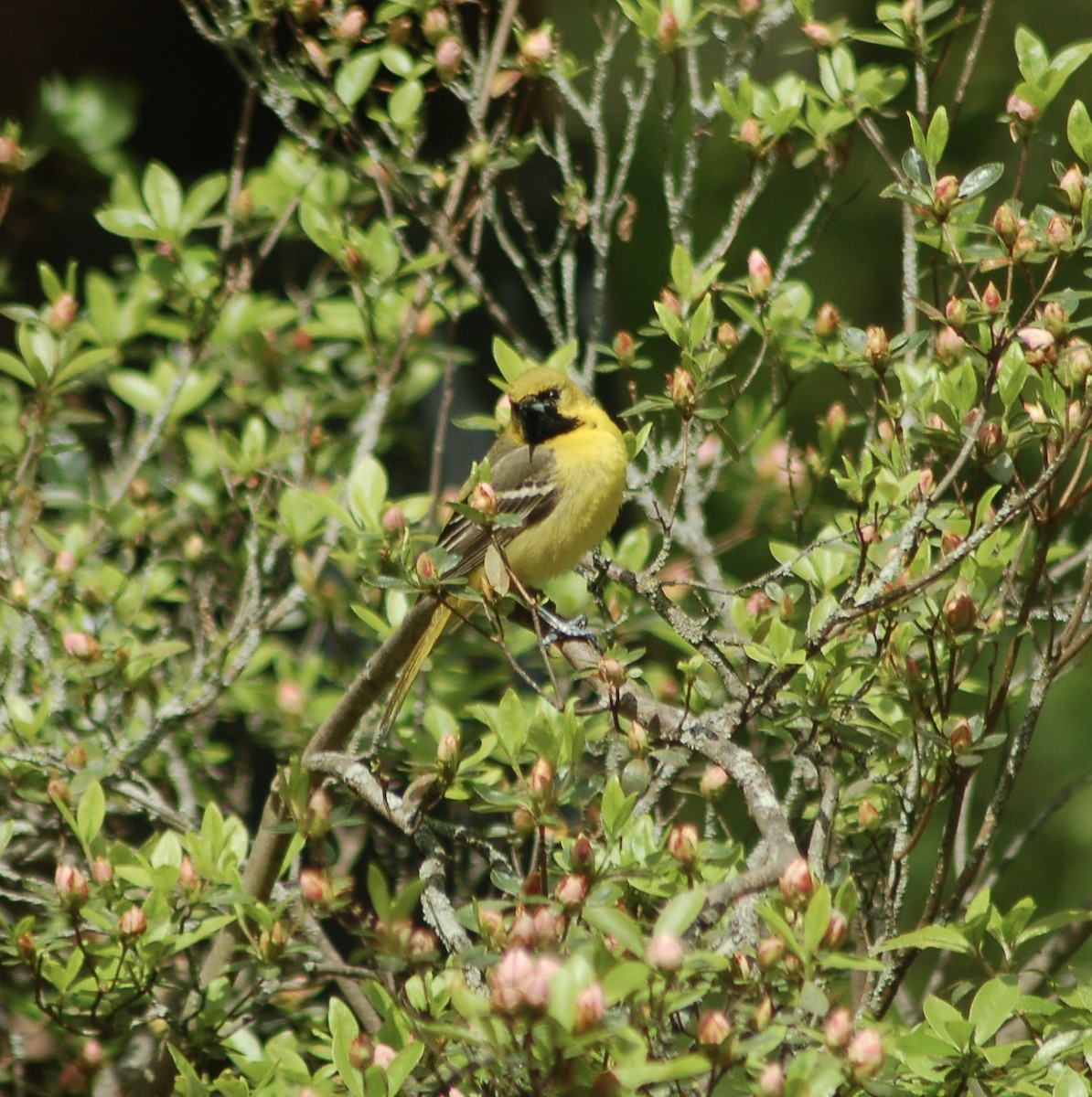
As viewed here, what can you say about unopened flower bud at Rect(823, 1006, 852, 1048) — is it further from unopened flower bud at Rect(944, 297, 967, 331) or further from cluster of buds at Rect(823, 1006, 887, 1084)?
unopened flower bud at Rect(944, 297, 967, 331)

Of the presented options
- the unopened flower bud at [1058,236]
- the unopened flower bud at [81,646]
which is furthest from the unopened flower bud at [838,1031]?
the unopened flower bud at [81,646]

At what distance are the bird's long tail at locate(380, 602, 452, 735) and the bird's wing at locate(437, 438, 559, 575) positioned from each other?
0.34 meters

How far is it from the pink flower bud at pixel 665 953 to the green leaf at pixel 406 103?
2194mm

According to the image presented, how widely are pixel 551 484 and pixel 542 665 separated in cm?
78

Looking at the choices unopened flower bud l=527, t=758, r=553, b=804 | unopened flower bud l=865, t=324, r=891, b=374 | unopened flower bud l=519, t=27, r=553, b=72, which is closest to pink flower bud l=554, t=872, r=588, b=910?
unopened flower bud l=527, t=758, r=553, b=804

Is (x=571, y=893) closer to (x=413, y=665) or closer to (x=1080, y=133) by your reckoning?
(x=413, y=665)

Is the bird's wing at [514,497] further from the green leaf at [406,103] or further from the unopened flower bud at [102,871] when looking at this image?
the unopened flower bud at [102,871]

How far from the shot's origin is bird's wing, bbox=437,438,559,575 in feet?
12.4

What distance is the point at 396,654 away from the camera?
2.60 meters

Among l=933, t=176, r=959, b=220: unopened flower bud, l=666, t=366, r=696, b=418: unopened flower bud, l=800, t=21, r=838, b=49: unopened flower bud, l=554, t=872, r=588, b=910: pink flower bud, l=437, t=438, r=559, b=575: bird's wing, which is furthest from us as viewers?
l=437, t=438, r=559, b=575: bird's wing

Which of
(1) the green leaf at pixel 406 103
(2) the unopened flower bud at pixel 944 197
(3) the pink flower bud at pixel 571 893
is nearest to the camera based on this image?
(3) the pink flower bud at pixel 571 893

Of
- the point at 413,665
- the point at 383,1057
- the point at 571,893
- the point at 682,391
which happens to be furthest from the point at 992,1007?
the point at 413,665

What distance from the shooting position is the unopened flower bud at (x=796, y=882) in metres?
1.80

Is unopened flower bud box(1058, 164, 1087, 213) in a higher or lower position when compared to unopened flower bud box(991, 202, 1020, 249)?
higher
